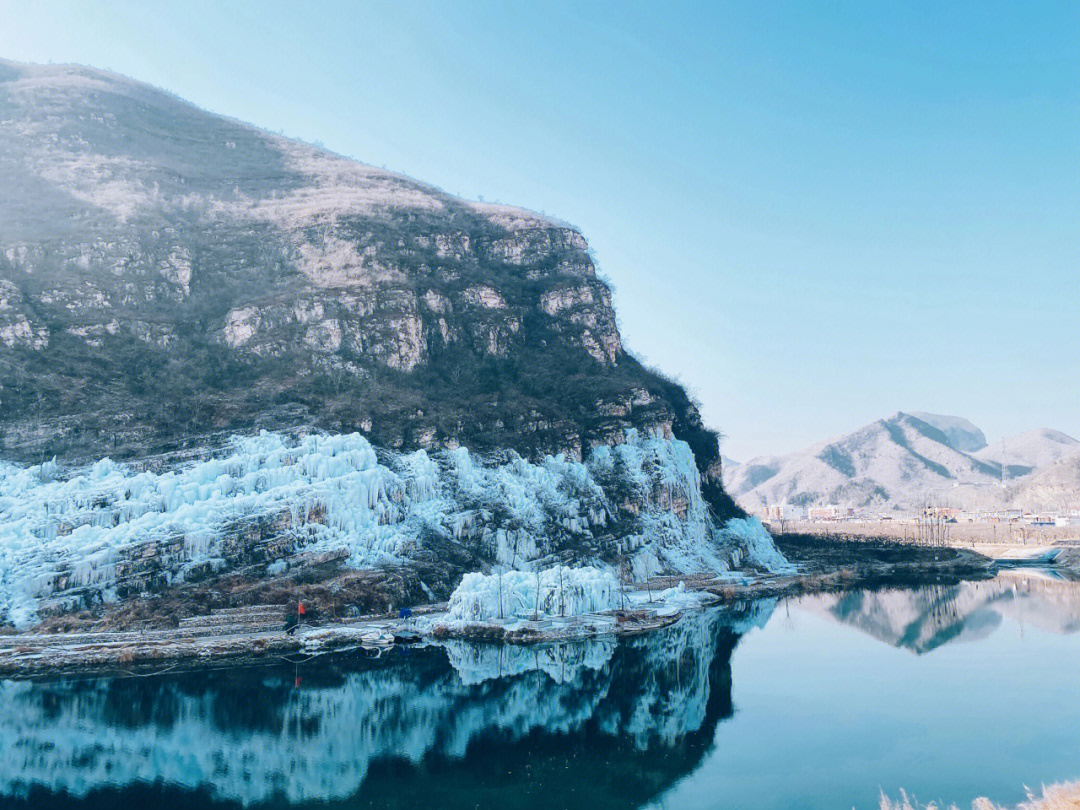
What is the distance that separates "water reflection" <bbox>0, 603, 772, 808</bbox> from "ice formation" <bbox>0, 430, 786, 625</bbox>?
1338 cm

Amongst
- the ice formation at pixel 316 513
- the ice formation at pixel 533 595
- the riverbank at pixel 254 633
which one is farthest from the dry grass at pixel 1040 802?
the ice formation at pixel 316 513

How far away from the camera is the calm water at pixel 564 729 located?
88.6 feet

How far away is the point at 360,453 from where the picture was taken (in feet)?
212

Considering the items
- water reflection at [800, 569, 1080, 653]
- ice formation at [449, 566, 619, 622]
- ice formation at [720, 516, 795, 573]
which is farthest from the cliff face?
water reflection at [800, 569, 1080, 653]

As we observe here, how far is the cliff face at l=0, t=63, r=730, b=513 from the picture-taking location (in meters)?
66.9

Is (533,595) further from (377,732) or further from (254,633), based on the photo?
(377,732)

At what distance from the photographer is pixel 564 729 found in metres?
34.0

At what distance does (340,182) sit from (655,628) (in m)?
91.4

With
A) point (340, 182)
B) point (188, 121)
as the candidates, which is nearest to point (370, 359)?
point (340, 182)

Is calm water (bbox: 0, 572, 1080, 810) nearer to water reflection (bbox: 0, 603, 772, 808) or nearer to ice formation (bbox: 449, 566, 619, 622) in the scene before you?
water reflection (bbox: 0, 603, 772, 808)

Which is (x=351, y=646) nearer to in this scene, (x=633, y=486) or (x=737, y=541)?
(x=633, y=486)

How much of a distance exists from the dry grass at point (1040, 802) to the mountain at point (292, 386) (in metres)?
41.8

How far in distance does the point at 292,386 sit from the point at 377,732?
45.3m

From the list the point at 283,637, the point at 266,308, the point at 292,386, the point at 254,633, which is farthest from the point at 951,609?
the point at 266,308
